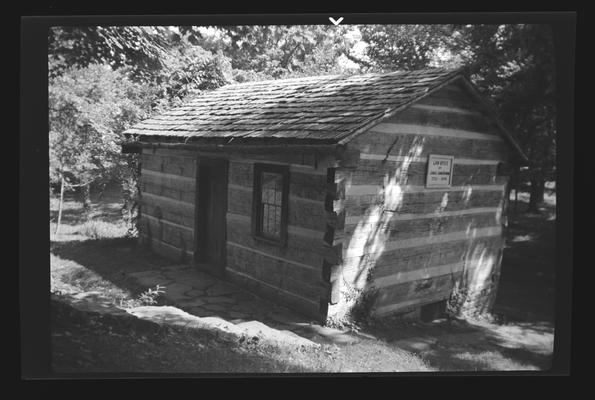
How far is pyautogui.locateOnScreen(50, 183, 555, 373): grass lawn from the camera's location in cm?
477

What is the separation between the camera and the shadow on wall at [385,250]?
603cm

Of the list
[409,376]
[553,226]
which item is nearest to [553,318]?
[553,226]

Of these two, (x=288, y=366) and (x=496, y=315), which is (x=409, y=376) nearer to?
(x=288, y=366)

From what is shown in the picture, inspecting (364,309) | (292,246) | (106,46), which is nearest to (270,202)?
(292,246)

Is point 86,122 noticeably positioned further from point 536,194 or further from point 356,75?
point 536,194

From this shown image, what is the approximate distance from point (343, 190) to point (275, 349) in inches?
82.7

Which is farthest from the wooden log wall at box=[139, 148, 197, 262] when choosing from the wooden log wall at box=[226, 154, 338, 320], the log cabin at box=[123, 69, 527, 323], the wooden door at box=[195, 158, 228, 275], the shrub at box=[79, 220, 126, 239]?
the wooden log wall at box=[226, 154, 338, 320]

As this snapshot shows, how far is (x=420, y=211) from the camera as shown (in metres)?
6.75

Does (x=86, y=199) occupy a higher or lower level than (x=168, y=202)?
higher

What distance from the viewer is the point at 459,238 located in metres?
7.37

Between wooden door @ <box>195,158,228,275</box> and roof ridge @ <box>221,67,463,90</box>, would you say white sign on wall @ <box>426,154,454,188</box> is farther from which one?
wooden door @ <box>195,158,228,275</box>

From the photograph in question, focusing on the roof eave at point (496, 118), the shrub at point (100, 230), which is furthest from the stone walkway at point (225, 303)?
the roof eave at point (496, 118)

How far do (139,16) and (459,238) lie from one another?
18.3 ft

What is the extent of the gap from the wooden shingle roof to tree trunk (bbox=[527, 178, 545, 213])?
2.20 metres
